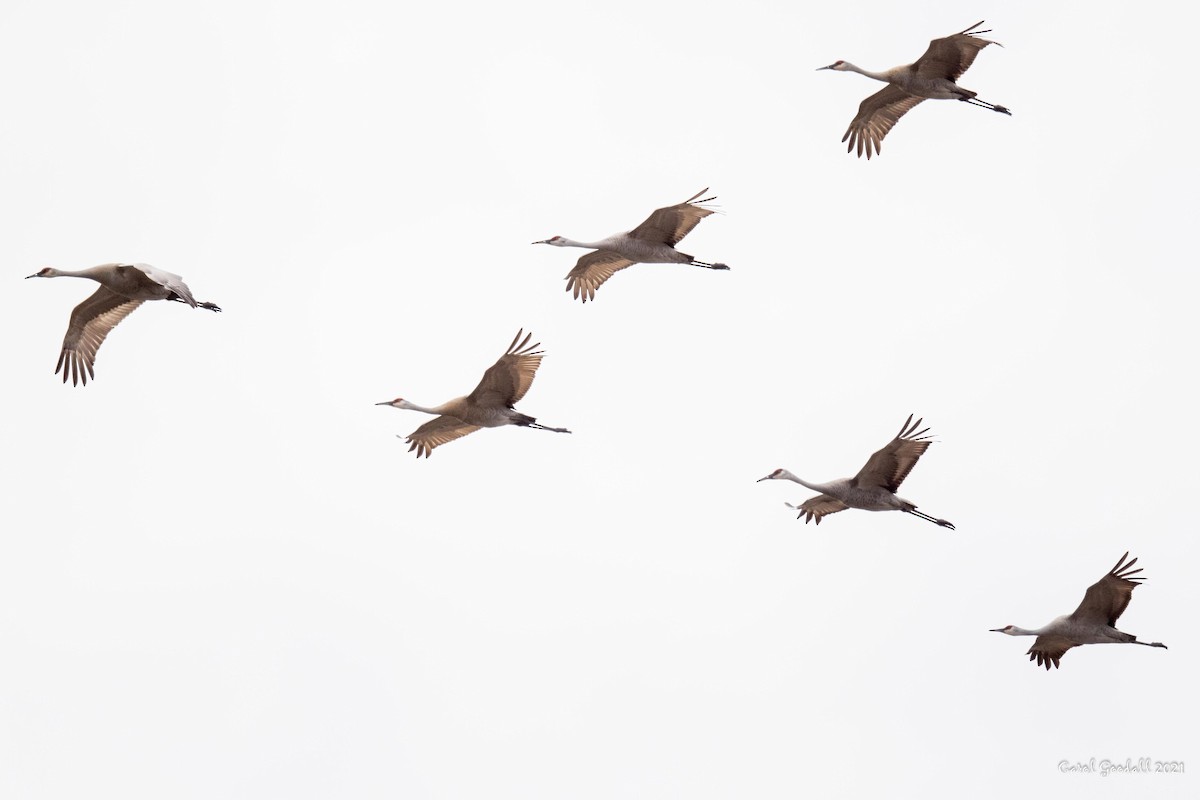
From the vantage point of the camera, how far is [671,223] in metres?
26.1

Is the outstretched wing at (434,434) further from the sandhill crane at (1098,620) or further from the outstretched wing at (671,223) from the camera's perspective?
the sandhill crane at (1098,620)

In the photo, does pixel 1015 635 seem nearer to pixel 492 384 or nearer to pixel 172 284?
pixel 492 384

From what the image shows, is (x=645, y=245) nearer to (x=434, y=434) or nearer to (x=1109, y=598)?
(x=434, y=434)

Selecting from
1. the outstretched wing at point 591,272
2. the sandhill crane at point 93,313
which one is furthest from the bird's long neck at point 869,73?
the sandhill crane at point 93,313

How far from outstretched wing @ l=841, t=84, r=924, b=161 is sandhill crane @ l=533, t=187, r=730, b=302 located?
343 cm

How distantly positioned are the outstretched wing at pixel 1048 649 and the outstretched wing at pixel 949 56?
814cm

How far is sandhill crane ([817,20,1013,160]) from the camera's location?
88.5 feet

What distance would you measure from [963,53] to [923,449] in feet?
19.0

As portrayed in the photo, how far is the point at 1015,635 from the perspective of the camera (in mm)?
26641

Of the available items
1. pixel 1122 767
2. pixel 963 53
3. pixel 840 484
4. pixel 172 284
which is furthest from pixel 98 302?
pixel 1122 767

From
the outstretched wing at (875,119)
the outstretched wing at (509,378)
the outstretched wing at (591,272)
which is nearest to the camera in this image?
the outstretched wing at (509,378)

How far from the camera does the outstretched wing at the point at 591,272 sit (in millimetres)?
27781

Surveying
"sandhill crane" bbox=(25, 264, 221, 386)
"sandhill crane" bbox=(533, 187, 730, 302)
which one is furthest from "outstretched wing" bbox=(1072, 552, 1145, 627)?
"sandhill crane" bbox=(25, 264, 221, 386)

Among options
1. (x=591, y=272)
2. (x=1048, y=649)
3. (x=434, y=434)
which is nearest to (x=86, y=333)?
(x=434, y=434)
